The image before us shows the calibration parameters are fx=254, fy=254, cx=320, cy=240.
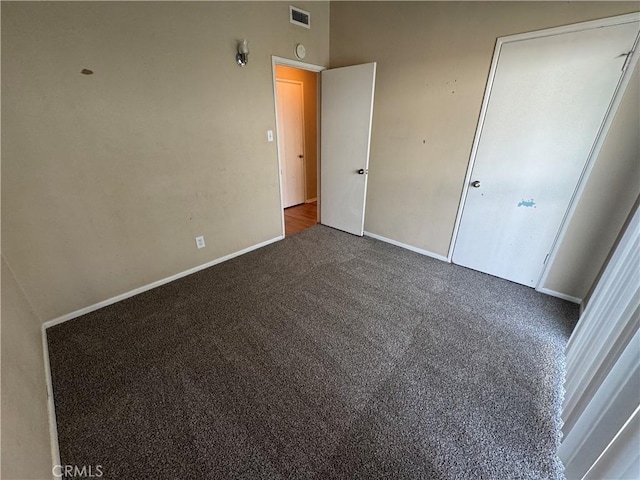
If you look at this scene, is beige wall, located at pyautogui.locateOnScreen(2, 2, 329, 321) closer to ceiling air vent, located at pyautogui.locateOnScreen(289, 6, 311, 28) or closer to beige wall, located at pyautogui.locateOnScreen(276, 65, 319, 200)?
ceiling air vent, located at pyautogui.locateOnScreen(289, 6, 311, 28)

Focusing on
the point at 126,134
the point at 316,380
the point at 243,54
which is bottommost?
the point at 316,380

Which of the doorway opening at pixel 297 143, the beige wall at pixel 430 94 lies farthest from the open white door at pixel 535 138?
the doorway opening at pixel 297 143

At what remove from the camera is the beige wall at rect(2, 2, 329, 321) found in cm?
157

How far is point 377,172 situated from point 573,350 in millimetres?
2275

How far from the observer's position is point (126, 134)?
192 centimetres

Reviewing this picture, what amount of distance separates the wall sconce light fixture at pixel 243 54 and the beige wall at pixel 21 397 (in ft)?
7.49

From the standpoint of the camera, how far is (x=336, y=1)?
2.81 meters

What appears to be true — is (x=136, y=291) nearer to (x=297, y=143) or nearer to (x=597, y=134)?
(x=297, y=143)

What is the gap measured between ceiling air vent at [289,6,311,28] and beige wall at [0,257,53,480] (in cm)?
310

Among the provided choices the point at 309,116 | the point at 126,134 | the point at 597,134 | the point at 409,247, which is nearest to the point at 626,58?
the point at 597,134

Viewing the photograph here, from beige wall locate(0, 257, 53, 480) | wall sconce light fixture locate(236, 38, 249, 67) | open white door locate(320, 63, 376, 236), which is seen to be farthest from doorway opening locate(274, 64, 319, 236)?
beige wall locate(0, 257, 53, 480)

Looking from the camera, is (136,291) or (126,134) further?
(136,291)

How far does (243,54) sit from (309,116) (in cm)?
224

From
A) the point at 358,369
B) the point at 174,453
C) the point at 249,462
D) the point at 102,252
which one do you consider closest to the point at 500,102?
the point at 358,369
